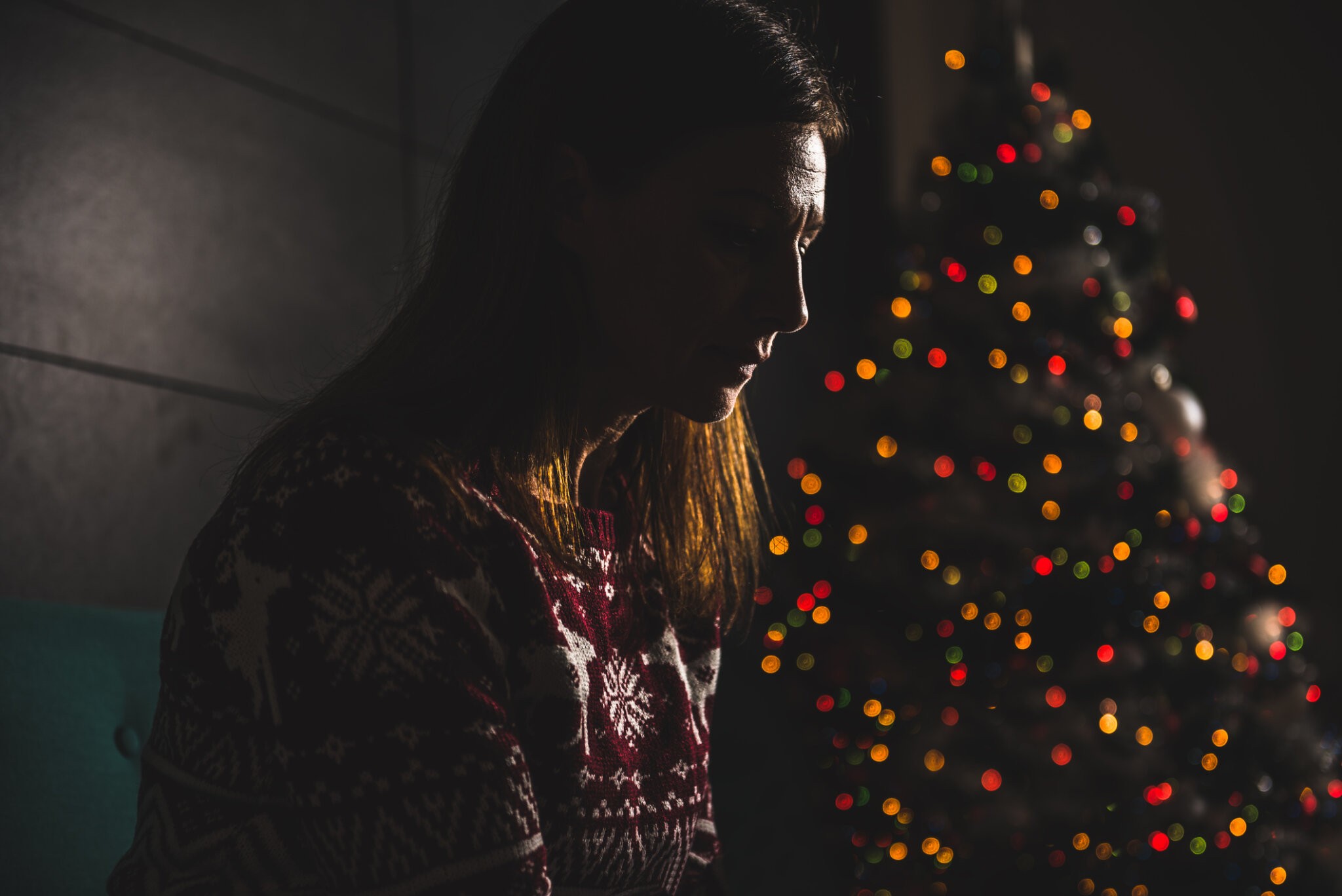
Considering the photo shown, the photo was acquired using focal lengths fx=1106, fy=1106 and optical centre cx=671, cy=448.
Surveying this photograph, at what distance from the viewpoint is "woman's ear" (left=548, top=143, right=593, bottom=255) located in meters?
0.87

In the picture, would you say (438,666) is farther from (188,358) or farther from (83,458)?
(188,358)

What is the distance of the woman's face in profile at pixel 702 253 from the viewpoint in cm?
84

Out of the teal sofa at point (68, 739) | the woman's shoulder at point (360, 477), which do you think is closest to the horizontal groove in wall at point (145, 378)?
the teal sofa at point (68, 739)

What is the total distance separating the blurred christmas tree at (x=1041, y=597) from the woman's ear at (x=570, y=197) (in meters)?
1.90

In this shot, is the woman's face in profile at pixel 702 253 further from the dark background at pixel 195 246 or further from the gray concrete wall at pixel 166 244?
the gray concrete wall at pixel 166 244

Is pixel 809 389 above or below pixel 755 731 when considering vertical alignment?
above

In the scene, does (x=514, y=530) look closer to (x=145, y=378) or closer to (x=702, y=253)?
(x=702, y=253)

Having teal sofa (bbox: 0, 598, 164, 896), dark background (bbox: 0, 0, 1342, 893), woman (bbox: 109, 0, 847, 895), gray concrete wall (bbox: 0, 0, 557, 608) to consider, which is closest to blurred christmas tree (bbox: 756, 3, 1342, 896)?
dark background (bbox: 0, 0, 1342, 893)

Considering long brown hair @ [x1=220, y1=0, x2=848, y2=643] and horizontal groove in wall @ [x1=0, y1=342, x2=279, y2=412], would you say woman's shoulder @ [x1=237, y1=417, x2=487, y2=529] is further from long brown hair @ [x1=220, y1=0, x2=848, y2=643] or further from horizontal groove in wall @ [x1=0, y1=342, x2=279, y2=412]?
horizontal groove in wall @ [x1=0, y1=342, x2=279, y2=412]

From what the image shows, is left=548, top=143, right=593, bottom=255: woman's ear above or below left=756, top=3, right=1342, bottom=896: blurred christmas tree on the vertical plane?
above

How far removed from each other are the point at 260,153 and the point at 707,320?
140 centimetres

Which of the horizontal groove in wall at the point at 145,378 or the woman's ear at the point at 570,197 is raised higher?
the woman's ear at the point at 570,197

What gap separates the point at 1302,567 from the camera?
13.0ft

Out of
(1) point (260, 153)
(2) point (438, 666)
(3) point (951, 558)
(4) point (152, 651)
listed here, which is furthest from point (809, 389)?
(2) point (438, 666)
